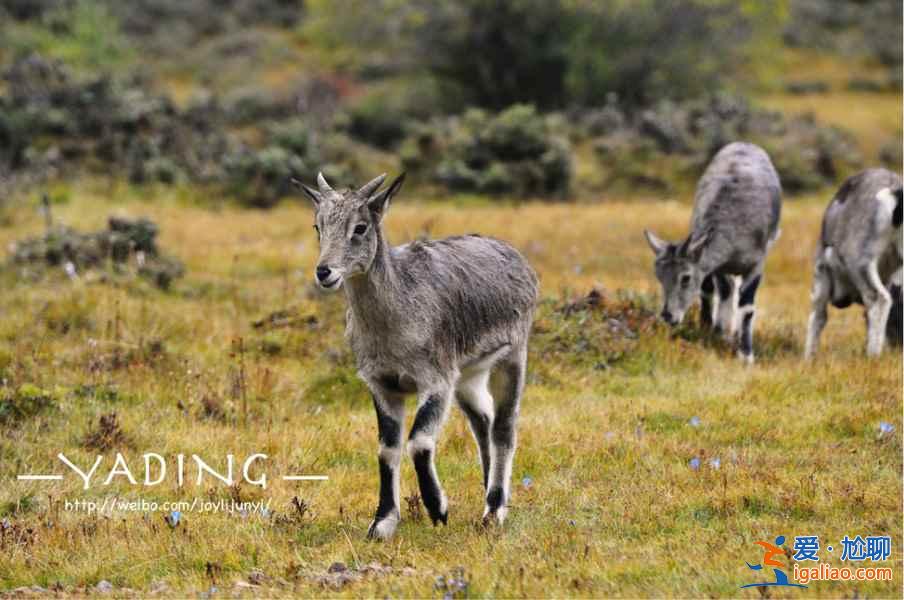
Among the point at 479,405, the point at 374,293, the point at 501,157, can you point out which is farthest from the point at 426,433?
the point at 501,157

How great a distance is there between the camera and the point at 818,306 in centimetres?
1362

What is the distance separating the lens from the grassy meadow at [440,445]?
7484 mm

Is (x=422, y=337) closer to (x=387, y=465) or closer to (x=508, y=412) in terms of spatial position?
(x=387, y=465)

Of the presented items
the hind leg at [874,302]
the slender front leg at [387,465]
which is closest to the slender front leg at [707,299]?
the hind leg at [874,302]

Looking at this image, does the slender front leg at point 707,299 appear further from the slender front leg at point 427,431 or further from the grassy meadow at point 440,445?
the slender front leg at point 427,431

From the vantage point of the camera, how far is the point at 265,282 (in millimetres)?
17109

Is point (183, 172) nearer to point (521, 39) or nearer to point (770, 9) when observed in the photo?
point (521, 39)

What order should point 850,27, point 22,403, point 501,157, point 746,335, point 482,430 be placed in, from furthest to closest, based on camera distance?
1. point 850,27
2. point 501,157
3. point 746,335
4. point 22,403
5. point 482,430

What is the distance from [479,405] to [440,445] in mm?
1647

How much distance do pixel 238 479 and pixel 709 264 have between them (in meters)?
6.76

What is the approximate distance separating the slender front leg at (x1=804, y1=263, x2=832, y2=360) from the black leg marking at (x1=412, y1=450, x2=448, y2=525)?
6.71 m

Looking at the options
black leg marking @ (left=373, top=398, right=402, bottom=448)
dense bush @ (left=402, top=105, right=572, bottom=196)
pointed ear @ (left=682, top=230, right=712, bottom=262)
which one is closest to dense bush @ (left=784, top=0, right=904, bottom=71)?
dense bush @ (left=402, top=105, right=572, bottom=196)

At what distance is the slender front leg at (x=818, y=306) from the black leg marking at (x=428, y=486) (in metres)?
6.71

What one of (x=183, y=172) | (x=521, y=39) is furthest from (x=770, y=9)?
(x=183, y=172)
